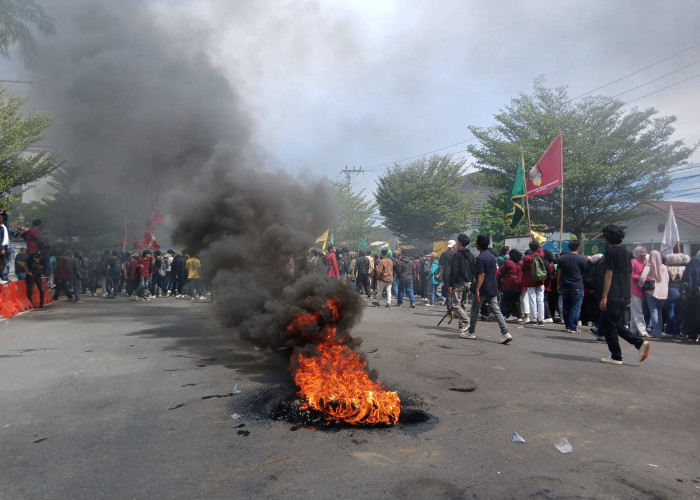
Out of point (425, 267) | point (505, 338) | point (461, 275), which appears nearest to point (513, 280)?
point (461, 275)

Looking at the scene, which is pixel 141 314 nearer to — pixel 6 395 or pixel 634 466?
pixel 6 395

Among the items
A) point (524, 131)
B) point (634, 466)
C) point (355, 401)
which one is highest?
point (524, 131)

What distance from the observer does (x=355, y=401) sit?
159 inches

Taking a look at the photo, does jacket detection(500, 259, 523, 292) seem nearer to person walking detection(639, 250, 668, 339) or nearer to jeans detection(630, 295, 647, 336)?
jeans detection(630, 295, 647, 336)

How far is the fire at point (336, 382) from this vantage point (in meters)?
4.01

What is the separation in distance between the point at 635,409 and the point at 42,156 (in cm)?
1760

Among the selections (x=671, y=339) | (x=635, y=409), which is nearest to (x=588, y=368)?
(x=635, y=409)

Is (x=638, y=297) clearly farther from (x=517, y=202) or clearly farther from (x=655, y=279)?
(x=517, y=202)

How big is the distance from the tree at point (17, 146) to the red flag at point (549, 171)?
13593mm

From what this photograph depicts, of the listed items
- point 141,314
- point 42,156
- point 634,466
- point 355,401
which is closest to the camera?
point 634,466

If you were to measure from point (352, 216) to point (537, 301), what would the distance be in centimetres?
2894

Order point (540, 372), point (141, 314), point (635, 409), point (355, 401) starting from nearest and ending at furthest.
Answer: point (355, 401) → point (635, 409) → point (540, 372) → point (141, 314)

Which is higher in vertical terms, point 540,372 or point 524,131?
point 524,131

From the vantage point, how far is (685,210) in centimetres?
2356
